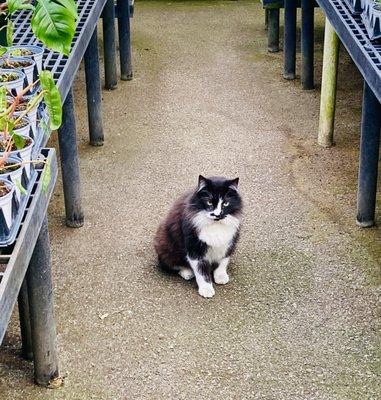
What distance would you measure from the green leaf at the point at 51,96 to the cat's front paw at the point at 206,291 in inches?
61.5

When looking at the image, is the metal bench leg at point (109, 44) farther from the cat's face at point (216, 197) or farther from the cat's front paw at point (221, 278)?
the cat's front paw at point (221, 278)

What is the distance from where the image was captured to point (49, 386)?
3658mm

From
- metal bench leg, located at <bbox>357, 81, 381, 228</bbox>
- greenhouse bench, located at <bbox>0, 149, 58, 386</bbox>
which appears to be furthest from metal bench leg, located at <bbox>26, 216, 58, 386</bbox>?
metal bench leg, located at <bbox>357, 81, 381, 228</bbox>

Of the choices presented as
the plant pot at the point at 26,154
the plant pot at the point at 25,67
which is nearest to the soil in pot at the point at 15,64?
the plant pot at the point at 25,67

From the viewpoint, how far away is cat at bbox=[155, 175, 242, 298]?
4.32 m

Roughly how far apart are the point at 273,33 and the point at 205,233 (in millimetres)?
4369

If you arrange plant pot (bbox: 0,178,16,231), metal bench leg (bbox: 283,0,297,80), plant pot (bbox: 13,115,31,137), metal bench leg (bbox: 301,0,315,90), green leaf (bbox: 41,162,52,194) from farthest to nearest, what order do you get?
metal bench leg (bbox: 283,0,297,80) → metal bench leg (bbox: 301,0,315,90) → plant pot (bbox: 13,115,31,137) → green leaf (bbox: 41,162,52,194) → plant pot (bbox: 0,178,16,231)

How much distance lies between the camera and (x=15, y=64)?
13.0ft

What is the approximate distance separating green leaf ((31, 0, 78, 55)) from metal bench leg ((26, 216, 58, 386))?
2.65ft

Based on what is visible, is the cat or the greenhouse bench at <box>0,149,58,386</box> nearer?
the greenhouse bench at <box>0,149,58,386</box>

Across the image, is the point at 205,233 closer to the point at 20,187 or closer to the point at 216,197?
the point at 216,197

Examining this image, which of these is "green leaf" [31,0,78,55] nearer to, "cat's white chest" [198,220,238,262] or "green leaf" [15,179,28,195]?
"green leaf" [15,179,28,195]

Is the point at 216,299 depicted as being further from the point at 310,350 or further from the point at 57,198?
the point at 57,198

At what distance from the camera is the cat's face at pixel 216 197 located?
4301mm
